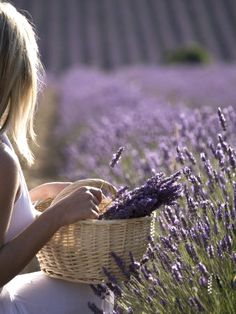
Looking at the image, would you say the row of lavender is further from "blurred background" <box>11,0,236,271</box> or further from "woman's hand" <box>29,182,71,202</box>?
"woman's hand" <box>29,182,71,202</box>

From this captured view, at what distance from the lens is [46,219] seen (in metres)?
2.71

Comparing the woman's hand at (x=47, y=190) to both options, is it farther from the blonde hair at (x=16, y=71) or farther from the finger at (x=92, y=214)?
the finger at (x=92, y=214)

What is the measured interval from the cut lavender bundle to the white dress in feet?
0.79

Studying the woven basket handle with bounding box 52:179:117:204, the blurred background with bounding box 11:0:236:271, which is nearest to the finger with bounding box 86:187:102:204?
the woven basket handle with bounding box 52:179:117:204

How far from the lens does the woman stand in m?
2.71

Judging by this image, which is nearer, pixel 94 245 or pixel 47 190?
pixel 94 245

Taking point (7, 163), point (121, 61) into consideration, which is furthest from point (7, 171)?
point (121, 61)

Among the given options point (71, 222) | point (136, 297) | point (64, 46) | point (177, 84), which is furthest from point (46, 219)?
point (64, 46)

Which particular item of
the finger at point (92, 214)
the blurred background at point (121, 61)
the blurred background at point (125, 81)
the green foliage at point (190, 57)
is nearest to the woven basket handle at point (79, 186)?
the finger at point (92, 214)

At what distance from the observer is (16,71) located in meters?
2.79

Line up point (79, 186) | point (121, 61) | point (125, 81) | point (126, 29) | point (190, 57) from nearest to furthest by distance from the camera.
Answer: point (79, 186) < point (125, 81) < point (190, 57) < point (121, 61) < point (126, 29)

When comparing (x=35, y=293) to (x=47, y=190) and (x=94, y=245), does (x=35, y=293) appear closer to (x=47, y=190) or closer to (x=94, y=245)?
(x=94, y=245)

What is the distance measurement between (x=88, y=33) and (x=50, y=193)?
44.5 metres

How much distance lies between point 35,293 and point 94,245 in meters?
0.26
